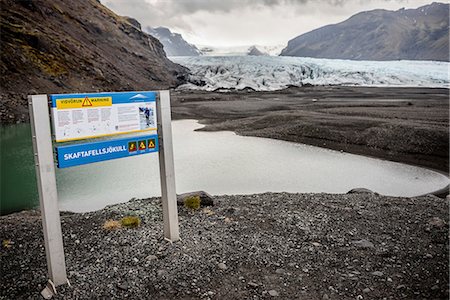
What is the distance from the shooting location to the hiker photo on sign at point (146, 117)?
605 cm

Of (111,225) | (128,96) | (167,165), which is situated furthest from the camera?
(111,225)

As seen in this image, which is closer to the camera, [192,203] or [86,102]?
[86,102]

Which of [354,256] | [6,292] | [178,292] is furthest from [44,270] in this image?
[354,256]

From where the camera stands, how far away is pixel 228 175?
1516cm

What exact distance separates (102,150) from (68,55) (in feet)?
142

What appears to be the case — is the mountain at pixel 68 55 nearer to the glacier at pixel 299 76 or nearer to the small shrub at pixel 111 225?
the glacier at pixel 299 76

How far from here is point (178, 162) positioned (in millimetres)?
17234

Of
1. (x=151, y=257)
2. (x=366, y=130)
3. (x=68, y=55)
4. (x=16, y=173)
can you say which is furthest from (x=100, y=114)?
(x=68, y=55)

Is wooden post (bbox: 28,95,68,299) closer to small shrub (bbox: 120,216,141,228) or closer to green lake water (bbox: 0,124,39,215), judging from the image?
small shrub (bbox: 120,216,141,228)

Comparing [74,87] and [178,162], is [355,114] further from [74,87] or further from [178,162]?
[74,87]

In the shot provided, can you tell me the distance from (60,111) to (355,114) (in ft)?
81.0

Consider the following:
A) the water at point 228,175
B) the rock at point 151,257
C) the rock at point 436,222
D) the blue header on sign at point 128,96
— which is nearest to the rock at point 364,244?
the rock at point 436,222

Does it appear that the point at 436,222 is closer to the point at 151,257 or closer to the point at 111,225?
the point at 151,257

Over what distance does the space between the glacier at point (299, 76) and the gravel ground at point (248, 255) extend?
54.0 m
